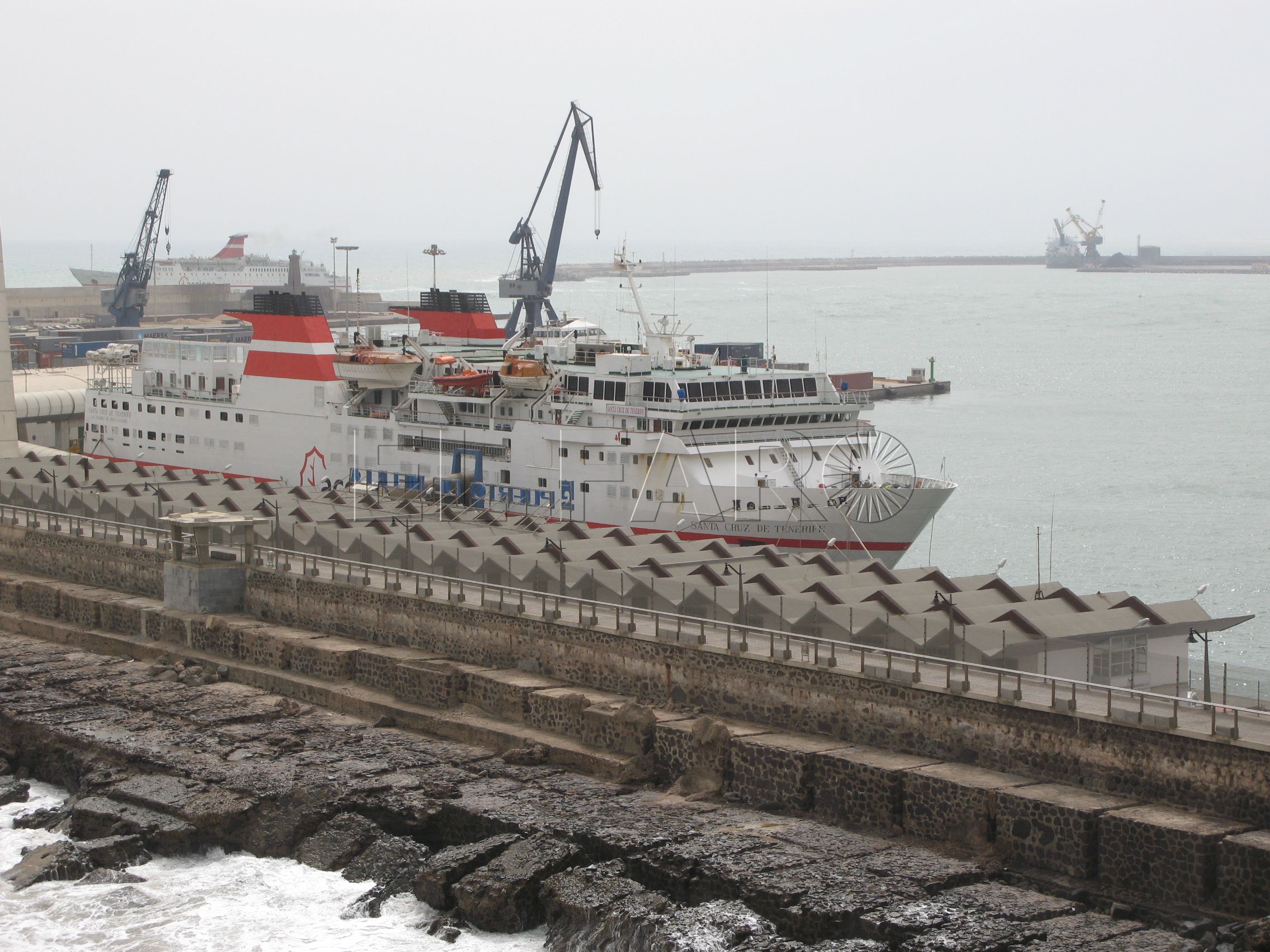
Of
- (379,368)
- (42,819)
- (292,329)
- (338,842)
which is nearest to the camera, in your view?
(338,842)

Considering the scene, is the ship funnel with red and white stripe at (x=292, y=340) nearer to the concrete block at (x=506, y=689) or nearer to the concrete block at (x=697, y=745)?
the concrete block at (x=506, y=689)

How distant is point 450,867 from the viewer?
24719mm

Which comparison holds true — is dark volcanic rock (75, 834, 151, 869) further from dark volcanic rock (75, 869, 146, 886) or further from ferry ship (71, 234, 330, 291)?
ferry ship (71, 234, 330, 291)

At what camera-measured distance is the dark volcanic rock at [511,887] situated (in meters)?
23.7

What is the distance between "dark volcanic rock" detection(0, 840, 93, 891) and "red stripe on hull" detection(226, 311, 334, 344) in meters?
33.1

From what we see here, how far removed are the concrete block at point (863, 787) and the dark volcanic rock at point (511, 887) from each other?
4019 mm

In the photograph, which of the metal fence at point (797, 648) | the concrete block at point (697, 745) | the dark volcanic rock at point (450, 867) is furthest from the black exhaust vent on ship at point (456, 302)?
the dark volcanic rock at point (450, 867)

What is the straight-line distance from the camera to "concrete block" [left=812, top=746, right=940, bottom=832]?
24750mm

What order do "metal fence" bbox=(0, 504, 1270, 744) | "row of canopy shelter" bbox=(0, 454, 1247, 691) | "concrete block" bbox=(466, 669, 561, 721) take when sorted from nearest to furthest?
"metal fence" bbox=(0, 504, 1270, 744) → "row of canopy shelter" bbox=(0, 454, 1247, 691) → "concrete block" bbox=(466, 669, 561, 721)

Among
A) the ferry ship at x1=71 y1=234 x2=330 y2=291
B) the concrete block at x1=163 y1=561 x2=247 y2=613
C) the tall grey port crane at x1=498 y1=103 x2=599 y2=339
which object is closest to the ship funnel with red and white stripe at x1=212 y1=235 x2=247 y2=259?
the ferry ship at x1=71 y1=234 x2=330 y2=291

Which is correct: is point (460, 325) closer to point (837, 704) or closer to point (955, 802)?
point (837, 704)

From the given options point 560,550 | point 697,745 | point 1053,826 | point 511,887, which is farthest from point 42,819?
point 1053,826

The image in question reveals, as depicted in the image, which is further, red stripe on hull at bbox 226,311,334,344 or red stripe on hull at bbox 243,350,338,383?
red stripe on hull at bbox 226,311,334,344

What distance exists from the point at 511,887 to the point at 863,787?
5.49 m
